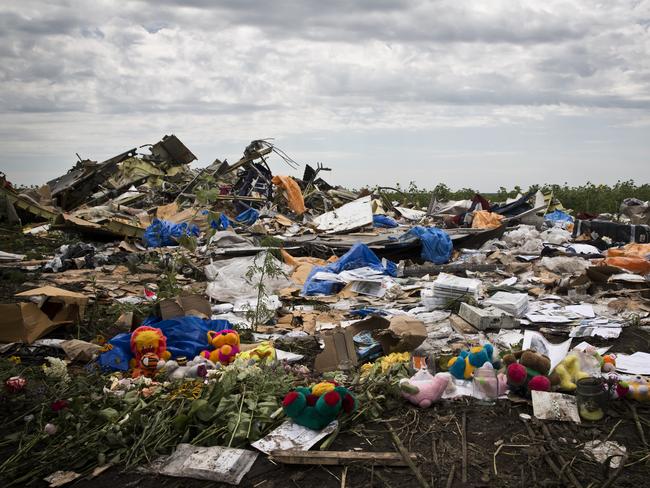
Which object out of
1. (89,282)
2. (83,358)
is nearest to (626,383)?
(83,358)

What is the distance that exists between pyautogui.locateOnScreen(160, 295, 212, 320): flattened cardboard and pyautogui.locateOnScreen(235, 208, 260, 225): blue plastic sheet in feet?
23.7

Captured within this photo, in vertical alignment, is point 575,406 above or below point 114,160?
below

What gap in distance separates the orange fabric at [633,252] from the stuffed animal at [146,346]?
642 centimetres

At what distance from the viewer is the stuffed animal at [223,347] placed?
4.33 meters

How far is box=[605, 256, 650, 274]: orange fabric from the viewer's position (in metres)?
7.39

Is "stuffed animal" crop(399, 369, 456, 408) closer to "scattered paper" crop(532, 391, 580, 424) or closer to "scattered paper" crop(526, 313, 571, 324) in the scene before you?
"scattered paper" crop(532, 391, 580, 424)

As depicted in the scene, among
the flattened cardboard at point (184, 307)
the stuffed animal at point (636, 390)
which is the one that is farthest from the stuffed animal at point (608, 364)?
the flattened cardboard at point (184, 307)

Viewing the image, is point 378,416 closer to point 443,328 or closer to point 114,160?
point 443,328

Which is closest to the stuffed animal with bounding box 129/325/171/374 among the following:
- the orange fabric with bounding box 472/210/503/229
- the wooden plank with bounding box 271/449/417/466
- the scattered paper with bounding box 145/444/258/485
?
the scattered paper with bounding box 145/444/258/485

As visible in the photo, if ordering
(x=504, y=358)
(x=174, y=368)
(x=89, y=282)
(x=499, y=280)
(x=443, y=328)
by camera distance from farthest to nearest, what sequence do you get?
(x=499, y=280), (x=89, y=282), (x=443, y=328), (x=174, y=368), (x=504, y=358)

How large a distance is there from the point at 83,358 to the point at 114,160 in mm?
11097

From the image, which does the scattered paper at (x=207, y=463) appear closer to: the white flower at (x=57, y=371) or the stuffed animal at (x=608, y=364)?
the white flower at (x=57, y=371)

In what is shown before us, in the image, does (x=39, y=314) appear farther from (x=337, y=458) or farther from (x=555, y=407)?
(x=555, y=407)

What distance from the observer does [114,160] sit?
47.8 feet
